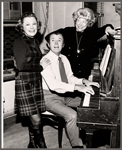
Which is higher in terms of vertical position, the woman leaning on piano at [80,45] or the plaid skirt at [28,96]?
the woman leaning on piano at [80,45]

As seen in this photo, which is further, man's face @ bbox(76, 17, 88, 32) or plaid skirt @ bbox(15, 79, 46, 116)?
man's face @ bbox(76, 17, 88, 32)

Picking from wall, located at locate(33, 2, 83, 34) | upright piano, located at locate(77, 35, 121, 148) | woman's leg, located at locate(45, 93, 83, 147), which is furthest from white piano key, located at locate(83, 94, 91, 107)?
wall, located at locate(33, 2, 83, 34)

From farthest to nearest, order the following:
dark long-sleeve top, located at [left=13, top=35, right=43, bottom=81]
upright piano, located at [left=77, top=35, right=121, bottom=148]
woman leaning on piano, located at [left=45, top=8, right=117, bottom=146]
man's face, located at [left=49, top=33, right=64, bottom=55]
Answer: woman leaning on piano, located at [left=45, top=8, right=117, bottom=146]
man's face, located at [left=49, top=33, right=64, bottom=55]
dark long-sleeve top, located at [left=13, top=35, right=43, bottom=81]
upright piano, located at [left=77, top=35, right=121, bottom=148]

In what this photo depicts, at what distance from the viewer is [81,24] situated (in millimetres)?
2799

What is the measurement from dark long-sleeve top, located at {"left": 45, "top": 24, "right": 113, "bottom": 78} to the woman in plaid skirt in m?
0.49

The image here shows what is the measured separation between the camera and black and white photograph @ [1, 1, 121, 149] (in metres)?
2.07

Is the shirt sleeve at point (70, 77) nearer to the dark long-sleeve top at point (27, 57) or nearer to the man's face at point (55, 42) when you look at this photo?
the man's face at point (55, 42)

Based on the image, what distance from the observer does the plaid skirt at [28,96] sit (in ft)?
8.15

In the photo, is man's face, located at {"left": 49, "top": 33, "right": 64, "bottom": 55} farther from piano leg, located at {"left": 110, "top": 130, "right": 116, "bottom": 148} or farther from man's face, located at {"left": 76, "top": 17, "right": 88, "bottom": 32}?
piano leg, located at {"left": 110, "top": 130, "right": 116, "bottom": 148}

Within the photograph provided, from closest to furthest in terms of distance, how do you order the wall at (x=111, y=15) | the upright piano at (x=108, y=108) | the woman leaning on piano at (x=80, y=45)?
the upright piano at (x=108, y=108)
the woman leaning on piano at (x=80, y=45)
the wall at (x=111, y=15)

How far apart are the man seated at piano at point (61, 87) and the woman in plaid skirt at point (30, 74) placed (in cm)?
9

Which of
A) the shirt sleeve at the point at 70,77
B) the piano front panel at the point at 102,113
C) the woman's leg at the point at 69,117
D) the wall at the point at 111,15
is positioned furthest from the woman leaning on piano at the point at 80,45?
the wall at the point at 111,15

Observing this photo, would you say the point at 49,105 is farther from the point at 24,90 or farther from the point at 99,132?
the point at 99,132

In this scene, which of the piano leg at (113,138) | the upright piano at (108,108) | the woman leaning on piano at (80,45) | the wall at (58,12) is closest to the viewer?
the upright piano at (108,108)
